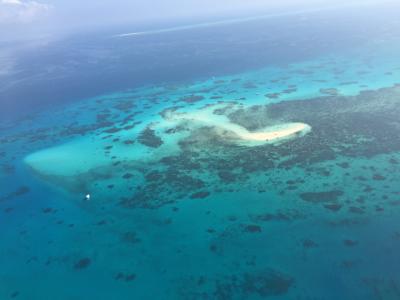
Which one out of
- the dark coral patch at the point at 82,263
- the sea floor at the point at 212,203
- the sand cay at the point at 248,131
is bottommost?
the dark coral patch at the point at 82,263

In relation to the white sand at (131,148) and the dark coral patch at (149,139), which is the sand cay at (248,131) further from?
the dark coral patch at (149,139)

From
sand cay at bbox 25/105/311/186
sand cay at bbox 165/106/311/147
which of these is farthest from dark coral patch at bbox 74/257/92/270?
sand cay at bbox 165/106/311/147

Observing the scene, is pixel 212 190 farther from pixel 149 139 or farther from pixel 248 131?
pixel 149 139

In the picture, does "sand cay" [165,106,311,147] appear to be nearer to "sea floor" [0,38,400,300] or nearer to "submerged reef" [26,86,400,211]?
"submerged reef" [26,86,400,211]

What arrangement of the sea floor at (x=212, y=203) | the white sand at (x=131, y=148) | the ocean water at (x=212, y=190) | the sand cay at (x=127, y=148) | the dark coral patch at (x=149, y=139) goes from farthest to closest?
the dark coral patch at (x=149, y=139)
the white sand at (x=131, y=148)
the sand cay at (x=127, y=148)
the ocean water at (x=212, y=190)
the sea floor at (x=212, y=203)

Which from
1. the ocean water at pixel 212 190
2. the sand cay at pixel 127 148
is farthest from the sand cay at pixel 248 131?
the ocean water at pixel 212 190

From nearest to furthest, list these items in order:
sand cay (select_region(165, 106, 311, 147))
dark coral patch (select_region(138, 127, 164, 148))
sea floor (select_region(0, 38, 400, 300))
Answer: sea floor (select_region(0, 38, 400, 300)) → sand cay (select_region(165, 106, 311, 147)) → dark coral patch (select_region(138, 127, 164, 148))

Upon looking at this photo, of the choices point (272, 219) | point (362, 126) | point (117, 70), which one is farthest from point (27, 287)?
point (117, 70)
